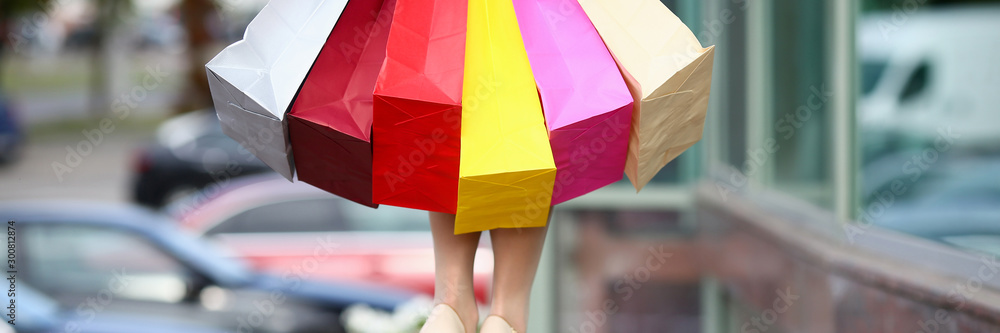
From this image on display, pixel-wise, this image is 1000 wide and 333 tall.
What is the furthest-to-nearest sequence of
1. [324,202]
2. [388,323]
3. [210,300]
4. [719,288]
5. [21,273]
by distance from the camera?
[324,202] < [719,288] < [210,300] < [21,273] < [388,323]

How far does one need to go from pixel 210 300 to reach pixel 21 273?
80 centimetres

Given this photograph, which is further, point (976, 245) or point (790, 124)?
point (790, 124)

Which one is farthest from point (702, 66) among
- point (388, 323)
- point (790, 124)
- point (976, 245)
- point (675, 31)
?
point (790, 124)

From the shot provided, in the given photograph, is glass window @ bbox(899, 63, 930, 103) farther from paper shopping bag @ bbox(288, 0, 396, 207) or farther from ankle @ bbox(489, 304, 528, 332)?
paper shopping bag @ bbox(288, 0, 396, 207)

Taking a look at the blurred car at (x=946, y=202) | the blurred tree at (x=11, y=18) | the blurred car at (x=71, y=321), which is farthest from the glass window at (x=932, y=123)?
the blurred tree at (x=11, y=18)

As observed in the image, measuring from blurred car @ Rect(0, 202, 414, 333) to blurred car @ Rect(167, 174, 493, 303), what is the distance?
602 mm

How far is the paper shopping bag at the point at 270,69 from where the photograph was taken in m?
1.10

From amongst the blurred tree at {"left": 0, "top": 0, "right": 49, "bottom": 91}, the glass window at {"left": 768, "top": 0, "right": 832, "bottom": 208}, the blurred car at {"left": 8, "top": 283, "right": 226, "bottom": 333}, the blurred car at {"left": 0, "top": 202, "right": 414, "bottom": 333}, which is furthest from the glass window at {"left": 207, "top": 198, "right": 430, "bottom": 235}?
the blurred tree at {"left": 0, "top": 0, "right": 49, "bottom": 91}

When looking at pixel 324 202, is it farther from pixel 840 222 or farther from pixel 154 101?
pixel 154 101

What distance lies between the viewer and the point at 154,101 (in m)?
21.1

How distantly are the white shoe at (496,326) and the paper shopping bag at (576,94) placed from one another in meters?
0.27

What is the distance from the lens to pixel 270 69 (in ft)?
3.69

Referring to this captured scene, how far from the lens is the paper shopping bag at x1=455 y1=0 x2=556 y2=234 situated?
1.07 metres

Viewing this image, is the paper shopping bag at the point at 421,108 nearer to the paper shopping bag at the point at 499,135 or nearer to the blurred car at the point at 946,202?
the paper shopping bag at the point at 499,135
